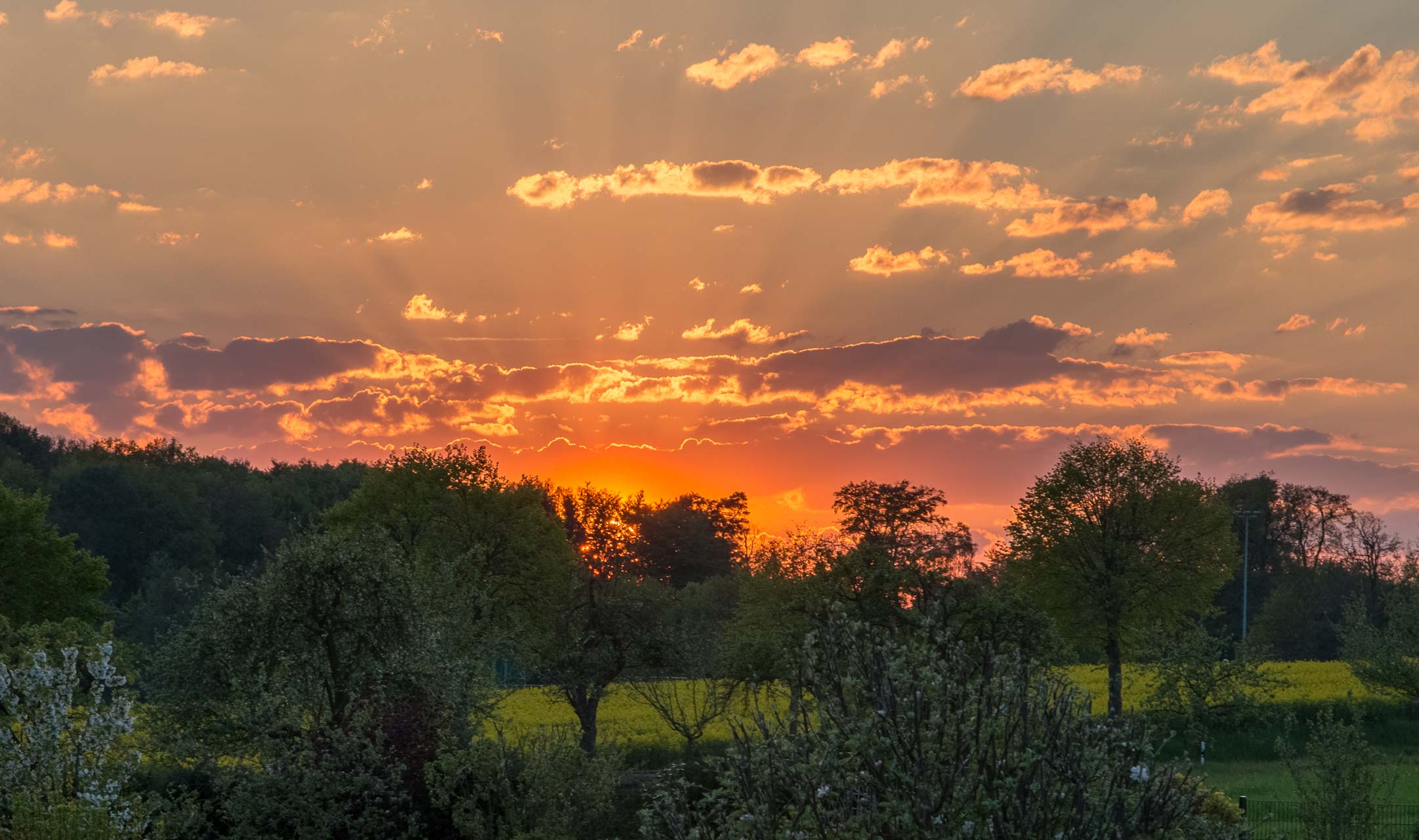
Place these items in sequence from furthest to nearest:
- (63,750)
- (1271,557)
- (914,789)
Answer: (1271,557) < (63,750) < (914,789)

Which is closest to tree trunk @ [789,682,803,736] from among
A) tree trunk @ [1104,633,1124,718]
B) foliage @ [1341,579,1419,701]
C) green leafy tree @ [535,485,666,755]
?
green leafy tree @ [535,485,666,755]

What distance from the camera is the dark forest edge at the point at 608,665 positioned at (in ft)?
37.9

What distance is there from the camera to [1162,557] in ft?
198

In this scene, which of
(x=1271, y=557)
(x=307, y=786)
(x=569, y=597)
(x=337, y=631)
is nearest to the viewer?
(x=307, y=786)

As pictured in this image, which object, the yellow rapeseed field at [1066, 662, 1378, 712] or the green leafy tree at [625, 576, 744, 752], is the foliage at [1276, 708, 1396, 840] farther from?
the yellow rapeseed field at [1066, 662, 1378, 712]

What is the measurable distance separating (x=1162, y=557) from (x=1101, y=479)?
4.64 metres

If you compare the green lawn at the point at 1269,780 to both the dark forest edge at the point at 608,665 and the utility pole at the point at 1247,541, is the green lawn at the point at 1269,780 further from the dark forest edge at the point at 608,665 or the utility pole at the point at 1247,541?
the utility pole at the point at 1247,541

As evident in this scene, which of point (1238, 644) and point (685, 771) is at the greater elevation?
point (1238, 644)

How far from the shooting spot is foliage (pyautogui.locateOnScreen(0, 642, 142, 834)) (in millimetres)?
24328

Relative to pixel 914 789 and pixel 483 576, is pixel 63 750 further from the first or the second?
pixel 483 576

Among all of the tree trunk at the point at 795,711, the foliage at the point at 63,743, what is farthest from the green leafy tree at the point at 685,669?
the tree trunk at the point at 795,711

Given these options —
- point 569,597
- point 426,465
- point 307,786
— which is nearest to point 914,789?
point 307,786

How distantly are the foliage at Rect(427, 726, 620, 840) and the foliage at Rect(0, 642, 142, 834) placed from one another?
6256 mm

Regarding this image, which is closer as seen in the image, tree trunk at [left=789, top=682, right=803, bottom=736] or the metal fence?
tree trunk at [left=789, top=682, right=803, bottom=736]
